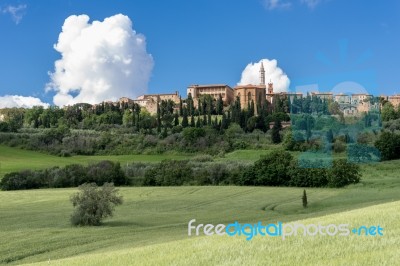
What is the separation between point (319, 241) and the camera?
13.2 meters

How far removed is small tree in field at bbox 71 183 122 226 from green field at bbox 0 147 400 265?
54.8 inches

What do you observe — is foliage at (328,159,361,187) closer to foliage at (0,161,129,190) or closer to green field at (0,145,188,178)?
foliage at (0,161,129,190)

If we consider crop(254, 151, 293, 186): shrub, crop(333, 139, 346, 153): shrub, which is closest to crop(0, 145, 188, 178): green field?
crop(254, 151, 293, 186): shrub

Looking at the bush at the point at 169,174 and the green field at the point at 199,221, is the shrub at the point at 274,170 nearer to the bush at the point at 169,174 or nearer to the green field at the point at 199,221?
the green field at the point at 199,221

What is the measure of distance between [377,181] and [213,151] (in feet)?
199

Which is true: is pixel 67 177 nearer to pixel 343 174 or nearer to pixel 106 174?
pixel 106 174

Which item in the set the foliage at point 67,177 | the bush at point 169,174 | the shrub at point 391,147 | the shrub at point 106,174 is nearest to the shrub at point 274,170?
the bush at point 169,174

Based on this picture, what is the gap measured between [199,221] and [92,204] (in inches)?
416

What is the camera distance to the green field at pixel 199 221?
40.0 feet

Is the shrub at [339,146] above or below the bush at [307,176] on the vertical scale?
above

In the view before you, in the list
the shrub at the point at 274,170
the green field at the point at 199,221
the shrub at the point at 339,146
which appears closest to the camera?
the green field at the point at 199,221

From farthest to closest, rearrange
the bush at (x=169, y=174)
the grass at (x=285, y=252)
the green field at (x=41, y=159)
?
the green field at (x=41, y=159), the bush at (x=169, y=174), the grass at (x=285, y=252)

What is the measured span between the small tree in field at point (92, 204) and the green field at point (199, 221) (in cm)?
139

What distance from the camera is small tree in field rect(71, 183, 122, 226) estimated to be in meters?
46.2
